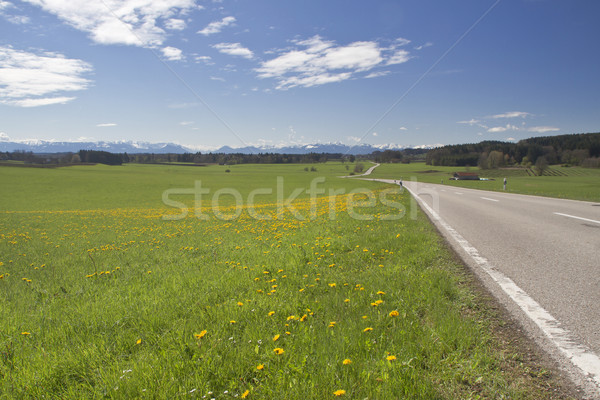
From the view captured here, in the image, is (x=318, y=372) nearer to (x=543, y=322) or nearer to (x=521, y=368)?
(x=521, y=368)

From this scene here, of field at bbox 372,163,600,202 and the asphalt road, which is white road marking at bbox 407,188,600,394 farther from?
field at bbox 372,163,600,202

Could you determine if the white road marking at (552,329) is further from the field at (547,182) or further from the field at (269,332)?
the field at (547,182)

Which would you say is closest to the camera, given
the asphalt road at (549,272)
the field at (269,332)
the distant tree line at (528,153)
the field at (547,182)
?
the field at (269,332)

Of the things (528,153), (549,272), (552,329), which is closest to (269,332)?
(552,329)

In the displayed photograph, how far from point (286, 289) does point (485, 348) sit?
8.39 ft

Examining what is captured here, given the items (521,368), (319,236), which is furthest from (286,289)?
(319,236)

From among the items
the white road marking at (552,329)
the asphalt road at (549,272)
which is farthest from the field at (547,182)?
the white road marking at (552,329)

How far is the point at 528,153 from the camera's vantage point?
112625 mm

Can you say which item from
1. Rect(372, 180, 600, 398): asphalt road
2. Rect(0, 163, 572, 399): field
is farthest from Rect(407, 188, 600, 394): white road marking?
Rect(0, 163, 572, 399): field

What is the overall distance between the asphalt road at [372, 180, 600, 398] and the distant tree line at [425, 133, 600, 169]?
93.3 metres

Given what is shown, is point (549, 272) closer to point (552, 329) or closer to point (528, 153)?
point (552, 329)

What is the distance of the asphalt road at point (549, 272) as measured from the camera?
9.94ft

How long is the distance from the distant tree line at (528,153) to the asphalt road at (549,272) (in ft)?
306

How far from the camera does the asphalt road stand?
303 cm
